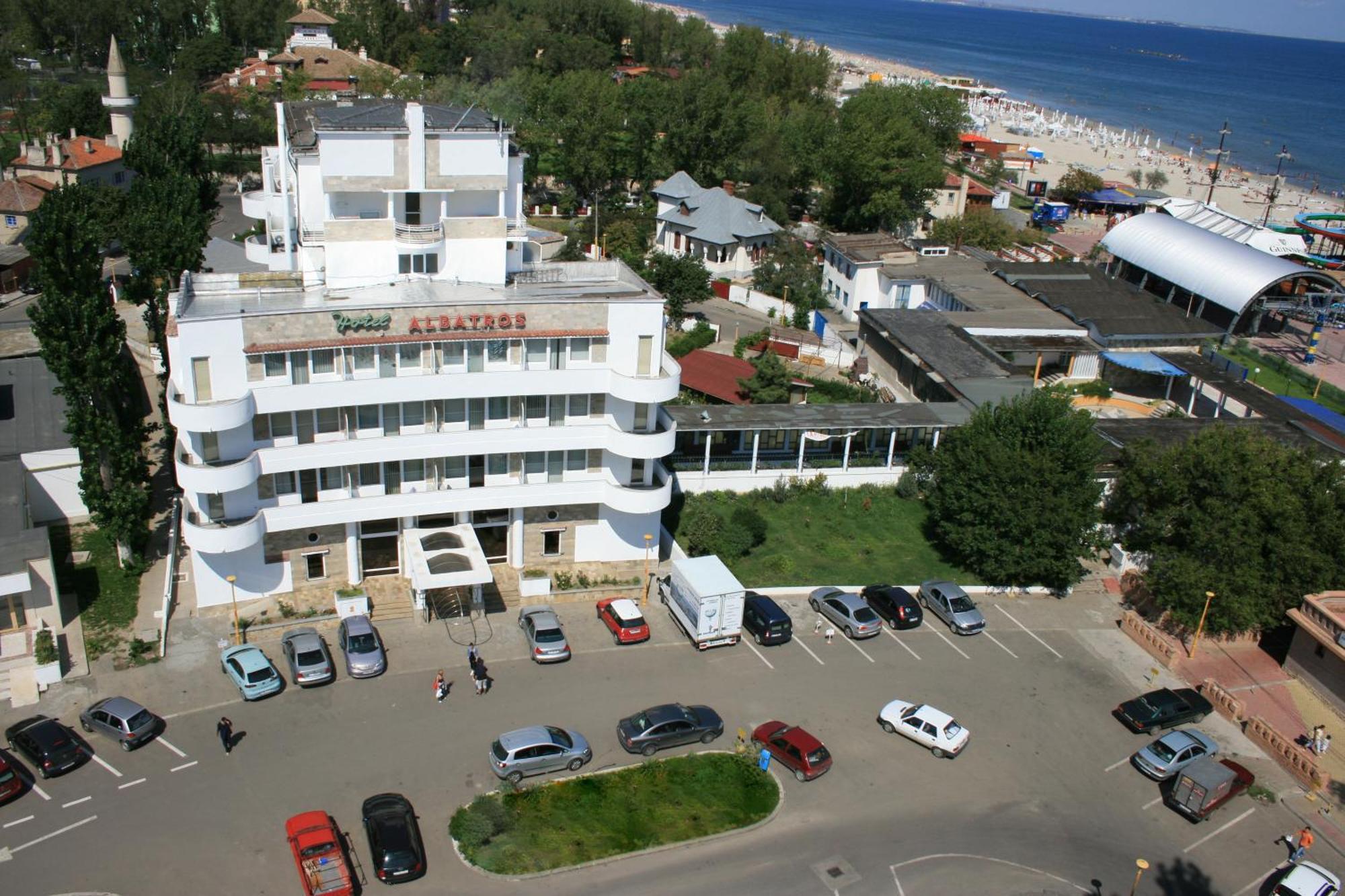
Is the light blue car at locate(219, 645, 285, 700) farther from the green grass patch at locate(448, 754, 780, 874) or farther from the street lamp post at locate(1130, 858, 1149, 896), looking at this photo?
the street lamp post at locate(1130, 858, 1149, 896)

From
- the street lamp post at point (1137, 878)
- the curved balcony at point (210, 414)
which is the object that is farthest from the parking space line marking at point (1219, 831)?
the curved balcony at point (210, 414)

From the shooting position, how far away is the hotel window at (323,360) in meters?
34.2

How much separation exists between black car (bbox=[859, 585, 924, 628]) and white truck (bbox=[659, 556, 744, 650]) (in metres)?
5.64

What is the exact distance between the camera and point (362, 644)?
3412cm

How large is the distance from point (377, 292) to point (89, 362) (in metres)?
10.9

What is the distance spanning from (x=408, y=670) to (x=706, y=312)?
45041mm

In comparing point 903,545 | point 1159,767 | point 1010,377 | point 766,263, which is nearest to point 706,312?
point 766,263

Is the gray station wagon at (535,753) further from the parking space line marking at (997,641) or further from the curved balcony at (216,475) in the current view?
the parking space line marking at (997,641)

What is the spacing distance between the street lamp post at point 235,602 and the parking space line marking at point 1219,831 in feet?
97.9

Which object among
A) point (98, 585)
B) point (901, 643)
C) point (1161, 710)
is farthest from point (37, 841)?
point (1161, 710)

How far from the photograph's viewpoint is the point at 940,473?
43.6 m

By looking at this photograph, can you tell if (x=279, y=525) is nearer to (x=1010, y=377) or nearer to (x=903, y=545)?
(x=903, y=545)

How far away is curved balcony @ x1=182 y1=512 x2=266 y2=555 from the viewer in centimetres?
3388

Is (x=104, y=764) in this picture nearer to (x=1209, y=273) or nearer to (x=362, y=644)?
(x=362, y=644)
